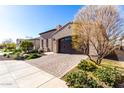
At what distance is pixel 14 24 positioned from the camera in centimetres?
680

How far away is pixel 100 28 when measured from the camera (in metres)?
6.56

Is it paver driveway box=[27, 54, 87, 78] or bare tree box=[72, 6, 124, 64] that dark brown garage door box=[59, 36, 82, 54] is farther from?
bare tree box=[72, 6, 124, 64]

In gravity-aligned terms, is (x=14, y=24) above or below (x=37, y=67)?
above

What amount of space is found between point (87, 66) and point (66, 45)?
8.56ft

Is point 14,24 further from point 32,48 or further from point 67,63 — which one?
point 67,63

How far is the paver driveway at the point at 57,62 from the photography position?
272 inches

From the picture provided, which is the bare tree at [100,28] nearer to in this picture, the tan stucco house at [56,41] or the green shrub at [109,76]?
the tan stucco house at [56,41]

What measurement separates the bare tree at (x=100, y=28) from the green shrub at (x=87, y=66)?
1.11 ft

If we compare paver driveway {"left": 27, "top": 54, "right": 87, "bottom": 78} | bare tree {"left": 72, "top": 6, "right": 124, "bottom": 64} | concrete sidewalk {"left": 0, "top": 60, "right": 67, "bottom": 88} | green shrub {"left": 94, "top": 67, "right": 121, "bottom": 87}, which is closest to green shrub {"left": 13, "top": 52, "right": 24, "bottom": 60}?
paver driveway {"left": 27, "top": 54, "right": 87, "bottom": 78}

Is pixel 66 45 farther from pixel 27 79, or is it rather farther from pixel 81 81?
pixel 81 81

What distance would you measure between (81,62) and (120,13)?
225 centimetres

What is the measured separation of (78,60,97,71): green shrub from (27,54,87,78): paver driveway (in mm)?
433

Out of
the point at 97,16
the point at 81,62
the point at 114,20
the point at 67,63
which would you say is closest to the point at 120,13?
the point at 114,20

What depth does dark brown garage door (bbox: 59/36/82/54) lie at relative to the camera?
8145mm
